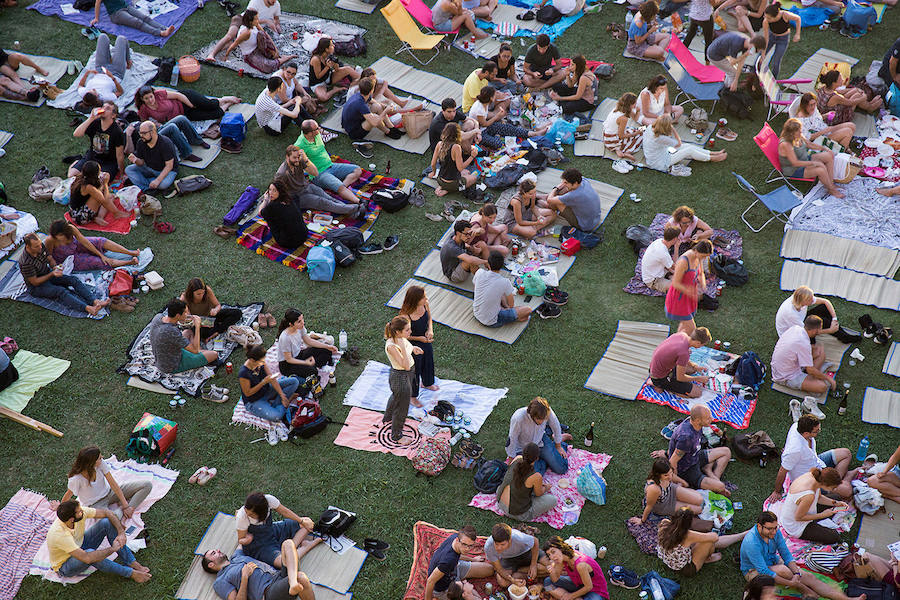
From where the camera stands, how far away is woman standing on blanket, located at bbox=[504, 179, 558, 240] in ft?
45.8

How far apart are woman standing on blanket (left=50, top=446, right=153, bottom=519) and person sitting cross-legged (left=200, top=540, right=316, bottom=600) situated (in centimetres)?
161

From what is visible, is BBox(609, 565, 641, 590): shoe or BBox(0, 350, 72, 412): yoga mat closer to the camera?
BBox(609, 565, 641, 590): shoe

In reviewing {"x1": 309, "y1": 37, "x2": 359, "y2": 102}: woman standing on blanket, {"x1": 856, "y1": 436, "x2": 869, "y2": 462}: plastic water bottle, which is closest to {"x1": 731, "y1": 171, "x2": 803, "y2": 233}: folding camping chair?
{"x1": 856, "y1": 436, "x2": 869, "y2": 462}: plastic water bottle

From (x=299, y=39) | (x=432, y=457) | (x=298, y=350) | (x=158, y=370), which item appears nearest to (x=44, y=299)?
(x=158, y=370)

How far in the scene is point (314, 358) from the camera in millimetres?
11906

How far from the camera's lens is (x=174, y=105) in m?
16.1

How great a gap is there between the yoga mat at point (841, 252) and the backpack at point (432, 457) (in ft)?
21.7

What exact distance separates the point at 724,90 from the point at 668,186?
296 cm

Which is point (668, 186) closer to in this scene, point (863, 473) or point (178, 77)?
point (863, 473)

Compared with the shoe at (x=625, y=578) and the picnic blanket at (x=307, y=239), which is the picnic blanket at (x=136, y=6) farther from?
the shoe at (x=625, y=578)

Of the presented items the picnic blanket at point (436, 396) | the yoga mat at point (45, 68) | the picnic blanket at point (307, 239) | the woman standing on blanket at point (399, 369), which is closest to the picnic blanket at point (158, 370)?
the picnic blanket at point (307, 239)

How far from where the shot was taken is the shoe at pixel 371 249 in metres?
13.9

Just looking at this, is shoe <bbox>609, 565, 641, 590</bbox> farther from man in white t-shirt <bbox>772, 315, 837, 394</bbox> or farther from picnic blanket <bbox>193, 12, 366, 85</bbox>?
picnic blanket <bbox>193, 12, 366, 85</bbox>

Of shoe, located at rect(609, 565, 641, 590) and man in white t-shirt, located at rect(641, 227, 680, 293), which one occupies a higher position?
man in white t-shirt, located at rect(641, 227, 680, 293)
